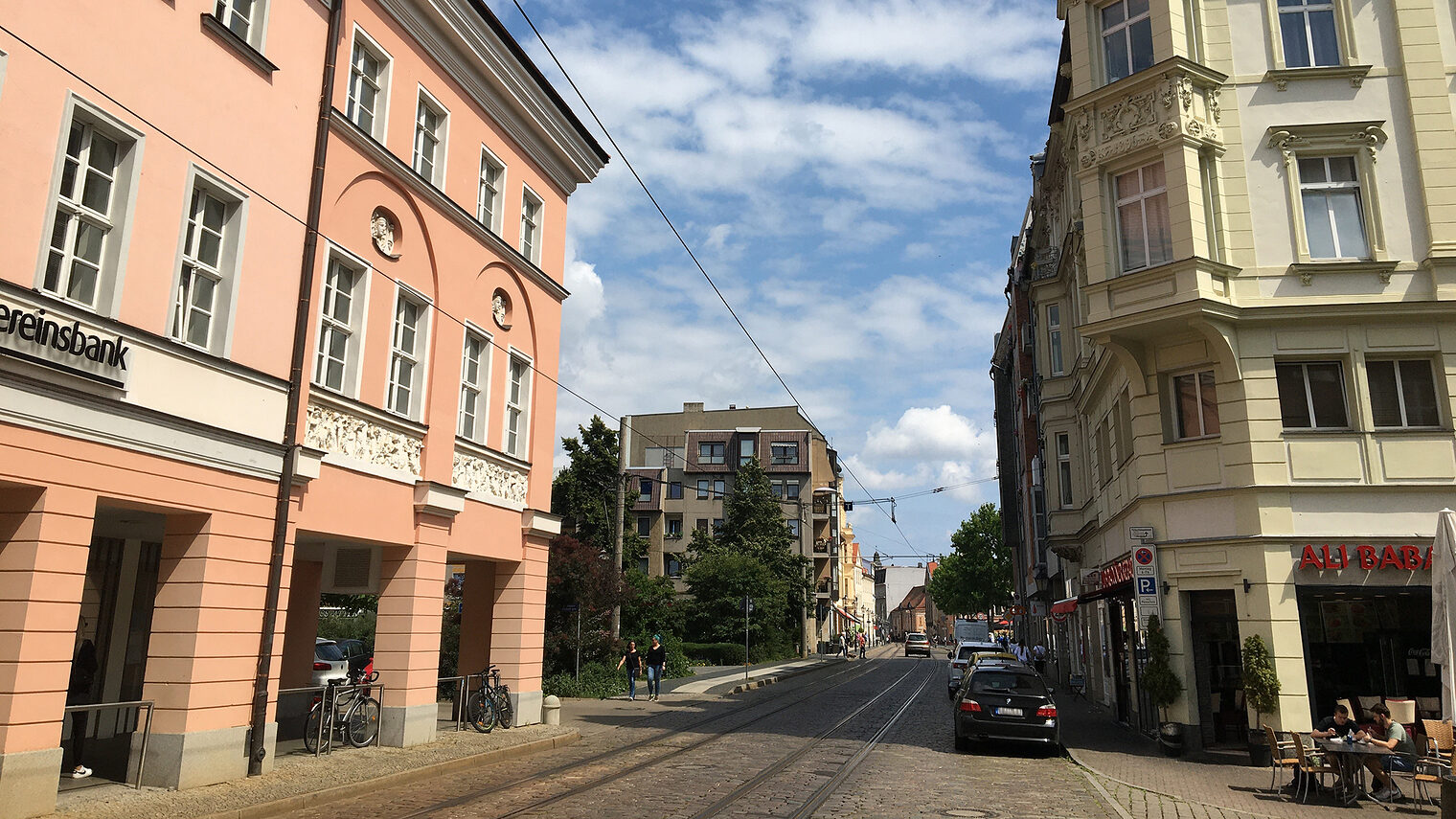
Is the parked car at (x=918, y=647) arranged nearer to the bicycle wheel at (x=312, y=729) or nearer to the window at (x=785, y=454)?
the window at (x=785, y=454)

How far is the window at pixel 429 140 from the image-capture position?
1627 centimetres

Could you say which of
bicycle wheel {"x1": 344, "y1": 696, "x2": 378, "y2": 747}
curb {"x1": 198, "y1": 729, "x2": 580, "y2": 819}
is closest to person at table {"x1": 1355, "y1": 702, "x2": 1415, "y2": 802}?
curb {"x1": 198, "y1": 729, "x2": 580, "y2": 819}

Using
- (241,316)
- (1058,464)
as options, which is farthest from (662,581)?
(241,316)

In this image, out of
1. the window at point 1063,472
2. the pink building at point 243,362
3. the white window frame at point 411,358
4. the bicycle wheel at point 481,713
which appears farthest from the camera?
the window at point 1063,472

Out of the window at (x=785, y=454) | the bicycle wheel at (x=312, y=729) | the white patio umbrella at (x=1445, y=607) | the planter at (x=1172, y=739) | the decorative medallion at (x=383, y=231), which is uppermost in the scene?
the window at (x=785, y=454)

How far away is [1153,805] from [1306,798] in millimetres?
2300

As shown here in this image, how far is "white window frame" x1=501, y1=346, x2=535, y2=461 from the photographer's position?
18922 millimetres

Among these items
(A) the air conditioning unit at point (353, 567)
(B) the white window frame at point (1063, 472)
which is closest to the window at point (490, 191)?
(A) the air conditioning unit at point (353, 567)

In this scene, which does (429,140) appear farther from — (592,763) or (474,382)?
(592,763)

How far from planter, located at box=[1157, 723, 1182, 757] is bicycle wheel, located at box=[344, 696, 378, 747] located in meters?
13.5

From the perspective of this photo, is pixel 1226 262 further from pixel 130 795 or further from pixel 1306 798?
pixel 130 795

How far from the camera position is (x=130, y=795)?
1009 cm

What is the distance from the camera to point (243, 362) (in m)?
11.9

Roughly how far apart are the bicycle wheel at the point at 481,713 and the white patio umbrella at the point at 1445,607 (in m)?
14.8
